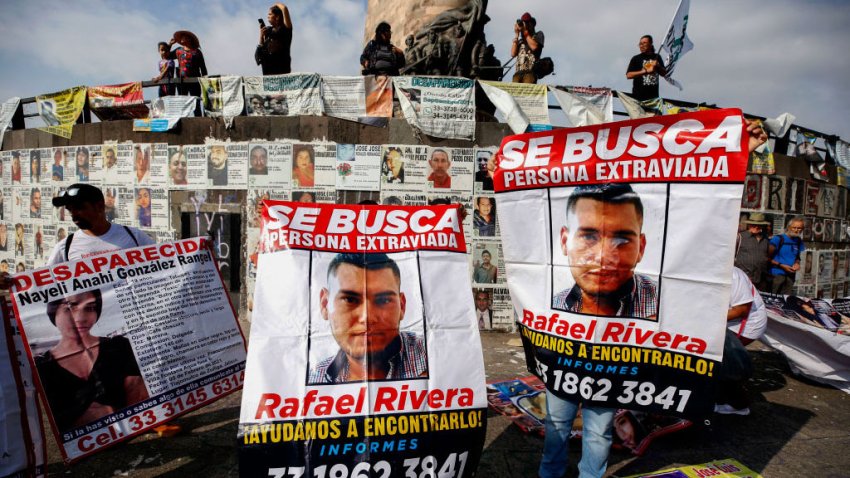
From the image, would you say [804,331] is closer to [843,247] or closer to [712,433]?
[712,433]

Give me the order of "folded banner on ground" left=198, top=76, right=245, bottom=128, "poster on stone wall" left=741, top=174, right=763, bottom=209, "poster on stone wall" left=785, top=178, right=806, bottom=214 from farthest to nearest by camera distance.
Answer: "poster on stone wall" left=785, top=178, right=806, bottom=214, "poster on stone wall" left=741, top=174, right=763, bottom=209, "folded banner on ground" left=198, top=76, right=245, bottom=128

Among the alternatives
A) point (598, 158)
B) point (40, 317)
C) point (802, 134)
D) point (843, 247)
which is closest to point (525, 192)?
point (598, 158)

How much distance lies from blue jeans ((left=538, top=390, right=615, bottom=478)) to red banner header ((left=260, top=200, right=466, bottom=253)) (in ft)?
3.68

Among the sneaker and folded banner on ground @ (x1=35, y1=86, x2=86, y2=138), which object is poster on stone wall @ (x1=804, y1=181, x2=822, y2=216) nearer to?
the sneaker

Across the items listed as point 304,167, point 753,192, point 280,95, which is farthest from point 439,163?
point 753,192

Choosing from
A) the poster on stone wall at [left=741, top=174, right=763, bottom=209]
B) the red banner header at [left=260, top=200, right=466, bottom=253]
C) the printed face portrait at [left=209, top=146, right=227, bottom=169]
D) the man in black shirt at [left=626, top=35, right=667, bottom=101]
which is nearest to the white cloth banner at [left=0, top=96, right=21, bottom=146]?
the printed face portrait at [left=209, top=146, right=227, bottom=169]

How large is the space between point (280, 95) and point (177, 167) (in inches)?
75.1

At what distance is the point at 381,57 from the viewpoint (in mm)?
6695

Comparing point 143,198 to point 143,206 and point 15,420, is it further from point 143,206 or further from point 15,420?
point 15,420

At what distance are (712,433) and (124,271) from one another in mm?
4604

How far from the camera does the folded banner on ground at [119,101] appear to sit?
6852 millimetres

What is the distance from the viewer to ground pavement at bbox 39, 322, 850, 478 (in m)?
2.94

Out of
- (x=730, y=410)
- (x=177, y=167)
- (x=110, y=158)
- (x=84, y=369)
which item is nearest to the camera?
(x=84, y=369)

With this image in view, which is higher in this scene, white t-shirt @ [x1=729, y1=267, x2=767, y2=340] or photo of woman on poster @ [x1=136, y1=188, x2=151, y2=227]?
photo of woman on poster @ [x1=136, y1=188, x2=151, y2=227]
